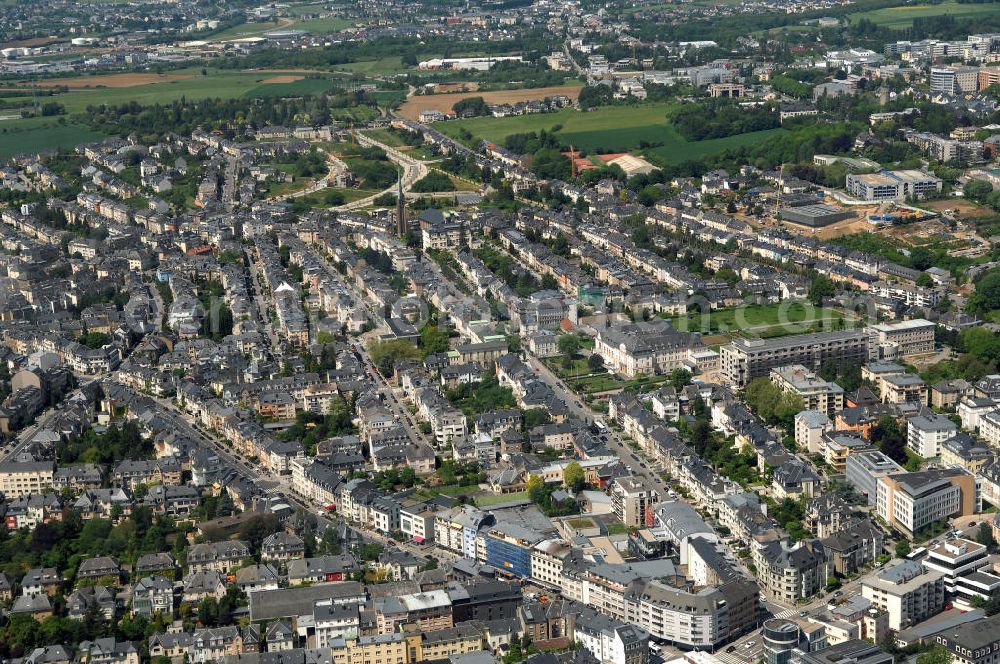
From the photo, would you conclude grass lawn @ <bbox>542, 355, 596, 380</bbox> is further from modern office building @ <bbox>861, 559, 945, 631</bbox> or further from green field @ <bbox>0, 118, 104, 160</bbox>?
green field @ <bbox>0, 118, 104, 160</bbox>

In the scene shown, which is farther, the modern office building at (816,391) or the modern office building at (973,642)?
the modern office building at (816,391)

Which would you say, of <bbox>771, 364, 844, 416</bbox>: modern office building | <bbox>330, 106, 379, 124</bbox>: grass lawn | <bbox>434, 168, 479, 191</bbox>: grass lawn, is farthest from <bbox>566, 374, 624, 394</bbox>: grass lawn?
<bbox>330, 106, 379, 124</bbox>: grass lawn

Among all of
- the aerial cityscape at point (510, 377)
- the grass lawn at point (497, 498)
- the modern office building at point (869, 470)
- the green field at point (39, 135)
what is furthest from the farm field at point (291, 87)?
the modern office building at point (869, 470)

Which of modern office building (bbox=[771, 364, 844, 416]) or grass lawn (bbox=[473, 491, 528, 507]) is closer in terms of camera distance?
grass lawn (bbox=[473, 491, 528, 507])

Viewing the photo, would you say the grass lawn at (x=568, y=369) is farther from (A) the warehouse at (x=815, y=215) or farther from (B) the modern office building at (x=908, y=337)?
(A) the warehouse at (x=815, y=215)

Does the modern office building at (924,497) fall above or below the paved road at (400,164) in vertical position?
above

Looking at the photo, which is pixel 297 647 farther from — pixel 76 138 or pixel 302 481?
pixel 76 138

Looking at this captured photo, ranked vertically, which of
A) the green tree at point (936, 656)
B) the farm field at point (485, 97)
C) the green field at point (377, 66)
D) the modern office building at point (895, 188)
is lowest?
the green field at point (377, 66)
